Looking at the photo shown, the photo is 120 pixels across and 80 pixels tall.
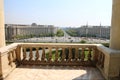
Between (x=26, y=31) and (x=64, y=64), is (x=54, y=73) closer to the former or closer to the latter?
(x=64, y=64)

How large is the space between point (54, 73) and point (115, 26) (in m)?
2.32

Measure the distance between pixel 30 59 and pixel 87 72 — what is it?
2.19 metres

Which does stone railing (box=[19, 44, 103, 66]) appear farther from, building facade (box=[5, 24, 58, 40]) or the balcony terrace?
building facade (box=[5, 24, 58, 40])

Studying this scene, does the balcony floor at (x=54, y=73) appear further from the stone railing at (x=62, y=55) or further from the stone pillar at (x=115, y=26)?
the stone pillar at (x=115, y=26)

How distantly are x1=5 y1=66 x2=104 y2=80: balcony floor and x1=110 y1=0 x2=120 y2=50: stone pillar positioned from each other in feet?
3.45

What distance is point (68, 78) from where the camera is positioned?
4395 millimetres

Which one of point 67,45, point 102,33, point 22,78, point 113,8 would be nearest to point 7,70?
point 22,78

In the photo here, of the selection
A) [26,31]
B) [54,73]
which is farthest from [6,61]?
[26,31]

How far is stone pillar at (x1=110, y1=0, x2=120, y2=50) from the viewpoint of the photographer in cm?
432

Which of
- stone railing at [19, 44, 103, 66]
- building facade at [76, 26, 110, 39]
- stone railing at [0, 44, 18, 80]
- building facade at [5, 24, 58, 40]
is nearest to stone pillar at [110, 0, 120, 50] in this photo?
stone railing at [19, 44, 103, 66]

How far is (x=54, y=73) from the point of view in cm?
481

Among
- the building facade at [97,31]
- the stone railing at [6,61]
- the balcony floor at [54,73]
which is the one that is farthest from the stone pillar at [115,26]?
the building facade at [97,31]

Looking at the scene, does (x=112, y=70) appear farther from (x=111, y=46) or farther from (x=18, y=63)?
(x=18, y=63)

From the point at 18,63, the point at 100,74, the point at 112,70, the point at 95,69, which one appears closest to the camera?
the point at 112,70
